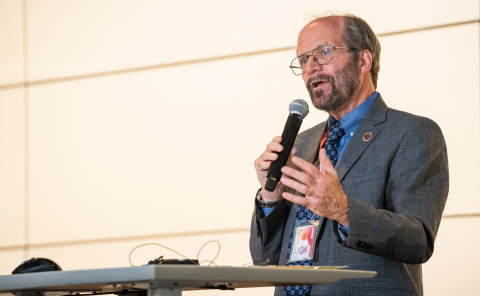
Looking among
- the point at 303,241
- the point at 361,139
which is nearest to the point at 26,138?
the point at 303,241

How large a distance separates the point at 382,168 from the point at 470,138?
117 centimetres

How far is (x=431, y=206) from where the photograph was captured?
1.61 m

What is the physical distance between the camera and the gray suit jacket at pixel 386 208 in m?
1.45

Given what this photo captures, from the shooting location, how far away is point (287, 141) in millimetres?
1640

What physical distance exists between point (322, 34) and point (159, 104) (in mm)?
1473

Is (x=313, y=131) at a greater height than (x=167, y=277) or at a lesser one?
greater

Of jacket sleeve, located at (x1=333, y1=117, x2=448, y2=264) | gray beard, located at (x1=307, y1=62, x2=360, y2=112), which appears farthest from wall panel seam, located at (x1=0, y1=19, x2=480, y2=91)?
jacket sleeve, located at (x1=333, y1=117, x2=448, y2=264)

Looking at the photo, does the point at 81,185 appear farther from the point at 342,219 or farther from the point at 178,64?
the point at 342,219

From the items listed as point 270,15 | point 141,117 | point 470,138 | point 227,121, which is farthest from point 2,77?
point 470,138

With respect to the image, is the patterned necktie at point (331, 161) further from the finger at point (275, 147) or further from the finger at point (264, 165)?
the finger at point (275, 147)

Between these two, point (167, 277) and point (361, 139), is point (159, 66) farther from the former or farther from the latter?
point (167, 277)

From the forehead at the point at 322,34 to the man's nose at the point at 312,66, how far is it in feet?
0.22

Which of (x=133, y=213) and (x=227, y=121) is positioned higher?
(x=227, y=121)

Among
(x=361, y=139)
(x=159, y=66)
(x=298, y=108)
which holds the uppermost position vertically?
(x=159, y=66)
